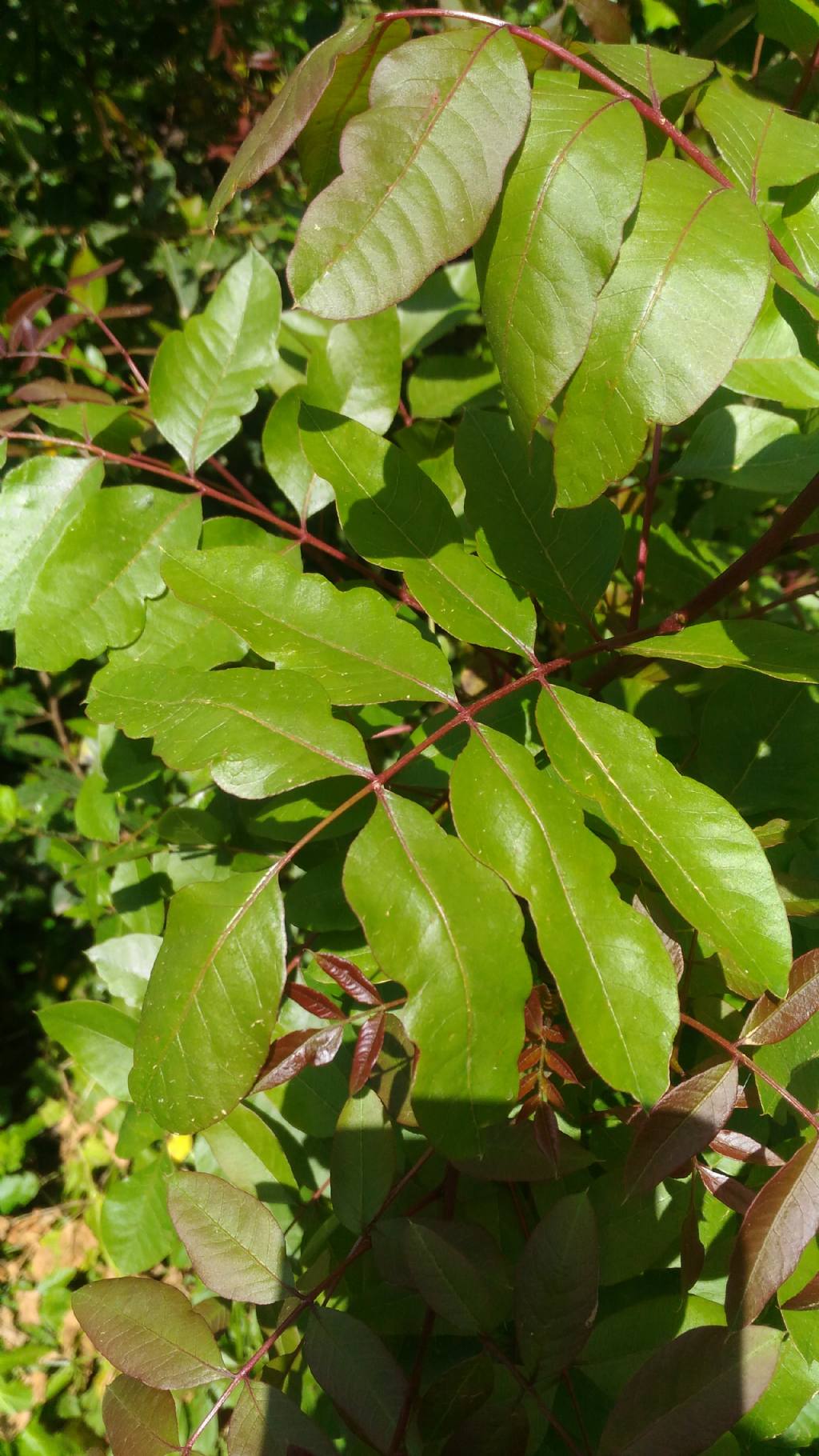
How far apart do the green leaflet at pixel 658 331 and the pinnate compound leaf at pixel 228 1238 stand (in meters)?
0.82

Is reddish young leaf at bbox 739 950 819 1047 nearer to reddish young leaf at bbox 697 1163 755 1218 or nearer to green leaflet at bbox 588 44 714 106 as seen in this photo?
reddish young leaf at bbox 697 1163 755 1218

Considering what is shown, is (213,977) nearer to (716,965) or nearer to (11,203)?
(716,965)

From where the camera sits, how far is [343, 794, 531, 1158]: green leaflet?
0.80 m

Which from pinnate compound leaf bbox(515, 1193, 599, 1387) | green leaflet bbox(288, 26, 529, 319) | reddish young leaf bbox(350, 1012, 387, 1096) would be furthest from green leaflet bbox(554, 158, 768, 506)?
pinnate compound leaf bbox(515, 1193, 599, 1387)

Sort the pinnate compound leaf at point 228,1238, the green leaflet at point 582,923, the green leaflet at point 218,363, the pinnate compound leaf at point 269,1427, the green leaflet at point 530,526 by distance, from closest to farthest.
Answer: the green leaflet at point 582,923, the pinnate compound leaf at point 269,1427, the pinnate compound leaf at point 228,1238, the green leaflet at point 530,526, the green leaflet at point 218,363

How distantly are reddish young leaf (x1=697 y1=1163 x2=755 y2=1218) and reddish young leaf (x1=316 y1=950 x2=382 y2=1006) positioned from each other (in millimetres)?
391

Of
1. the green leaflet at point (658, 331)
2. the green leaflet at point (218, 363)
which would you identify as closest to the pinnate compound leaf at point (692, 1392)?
the green leaflet at point (658, 331)

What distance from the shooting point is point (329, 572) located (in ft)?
5.54

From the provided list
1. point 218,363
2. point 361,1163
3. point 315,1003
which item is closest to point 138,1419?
point 361,1163

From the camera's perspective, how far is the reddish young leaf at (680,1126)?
2.79ft

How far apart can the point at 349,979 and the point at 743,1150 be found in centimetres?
44

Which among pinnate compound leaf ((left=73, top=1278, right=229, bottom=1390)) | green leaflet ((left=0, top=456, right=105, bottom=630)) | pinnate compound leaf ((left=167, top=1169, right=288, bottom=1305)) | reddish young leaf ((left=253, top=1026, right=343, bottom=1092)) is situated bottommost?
pinnate compound leaf ((left=73, top=1278, right=229, bottom=1390))

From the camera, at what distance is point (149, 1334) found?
954mm

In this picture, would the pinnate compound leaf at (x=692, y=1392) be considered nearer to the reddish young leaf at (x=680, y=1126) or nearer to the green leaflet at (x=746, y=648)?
the reddish young leaf at (x=680, y=1126)
